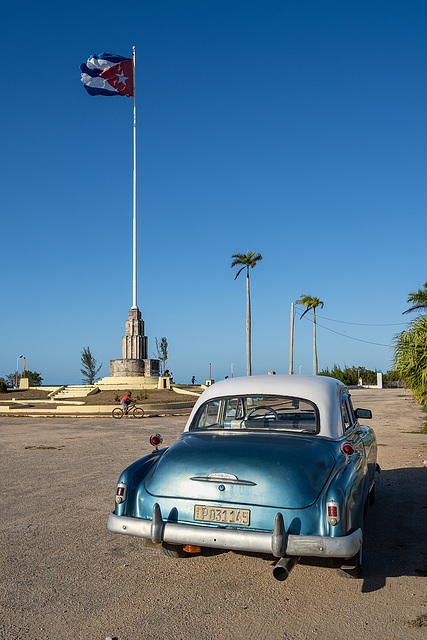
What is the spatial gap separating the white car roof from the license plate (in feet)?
3.64

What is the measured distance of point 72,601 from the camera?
3957mm

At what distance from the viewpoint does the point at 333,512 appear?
150 inches

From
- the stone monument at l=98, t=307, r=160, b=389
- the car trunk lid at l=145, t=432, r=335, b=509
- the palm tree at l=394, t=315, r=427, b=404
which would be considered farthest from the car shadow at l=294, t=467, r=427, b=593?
the stone monument at l=98, t=307, r=160, b=389

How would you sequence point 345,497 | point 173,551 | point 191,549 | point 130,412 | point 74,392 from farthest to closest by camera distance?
point 74,392, point 130,412, point 173,551, point 191,549, point 345,497

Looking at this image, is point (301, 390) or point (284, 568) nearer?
point (284, 568)

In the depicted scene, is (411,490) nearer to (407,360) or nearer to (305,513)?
(305,513)

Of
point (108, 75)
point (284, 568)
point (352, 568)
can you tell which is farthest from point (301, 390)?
point (108, 75)

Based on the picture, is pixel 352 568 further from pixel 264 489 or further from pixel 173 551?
pixel 173 551

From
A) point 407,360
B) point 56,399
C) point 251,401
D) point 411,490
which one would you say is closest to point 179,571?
point 251,401

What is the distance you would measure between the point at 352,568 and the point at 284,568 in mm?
754

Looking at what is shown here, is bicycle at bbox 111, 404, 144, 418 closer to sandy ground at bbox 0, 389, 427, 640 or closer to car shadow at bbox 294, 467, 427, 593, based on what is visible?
sandy ground at bbox 0, 389, 427, 640

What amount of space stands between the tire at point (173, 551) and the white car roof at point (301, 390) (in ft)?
3.58

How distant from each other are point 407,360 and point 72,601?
14925mm

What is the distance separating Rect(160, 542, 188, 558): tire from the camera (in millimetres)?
4703
